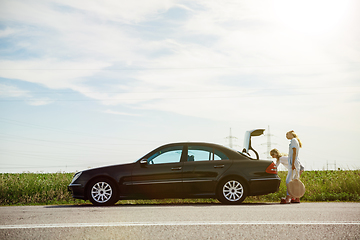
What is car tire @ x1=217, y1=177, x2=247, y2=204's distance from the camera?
36.1ft

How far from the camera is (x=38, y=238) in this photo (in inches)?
228

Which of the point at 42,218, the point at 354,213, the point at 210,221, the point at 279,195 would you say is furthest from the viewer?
the point at 279,195

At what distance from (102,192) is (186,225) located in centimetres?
479

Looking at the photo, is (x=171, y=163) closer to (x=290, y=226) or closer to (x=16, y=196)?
(x=290, y=226)

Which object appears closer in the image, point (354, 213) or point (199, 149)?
point (354, 213)

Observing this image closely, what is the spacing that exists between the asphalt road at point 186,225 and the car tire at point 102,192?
232cm

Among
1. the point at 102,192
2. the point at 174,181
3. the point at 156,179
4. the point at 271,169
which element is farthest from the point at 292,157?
the point at 102,192

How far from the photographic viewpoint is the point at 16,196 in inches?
592

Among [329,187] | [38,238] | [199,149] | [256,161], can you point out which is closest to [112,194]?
[199,149]

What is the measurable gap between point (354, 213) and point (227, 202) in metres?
3.41

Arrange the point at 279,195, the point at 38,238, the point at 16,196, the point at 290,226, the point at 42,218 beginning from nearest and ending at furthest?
1. the point at 38,238
2. the point at 290,226
3. the point at 42,218
4. the point at 279,195
5. the point at 16,196

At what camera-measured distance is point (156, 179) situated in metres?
11.0

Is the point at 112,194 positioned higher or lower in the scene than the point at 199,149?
lower

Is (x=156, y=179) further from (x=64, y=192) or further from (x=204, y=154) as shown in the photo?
(x=64, y=192)
